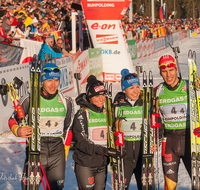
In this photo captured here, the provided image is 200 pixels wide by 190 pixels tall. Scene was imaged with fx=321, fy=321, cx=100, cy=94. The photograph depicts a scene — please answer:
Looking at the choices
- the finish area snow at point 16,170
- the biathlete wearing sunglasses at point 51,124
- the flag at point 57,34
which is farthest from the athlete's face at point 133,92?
the flag at point 57,34

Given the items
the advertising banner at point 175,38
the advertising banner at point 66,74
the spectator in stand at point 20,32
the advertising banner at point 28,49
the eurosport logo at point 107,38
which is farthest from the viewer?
the advertising banner at point 175,38

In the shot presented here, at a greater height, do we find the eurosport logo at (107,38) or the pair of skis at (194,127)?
the eurosport logo at (107,38)

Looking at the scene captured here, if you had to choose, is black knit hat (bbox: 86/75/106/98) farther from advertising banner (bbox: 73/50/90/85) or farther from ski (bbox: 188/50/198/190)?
advertising banner (bbox: 73/50/90/85)

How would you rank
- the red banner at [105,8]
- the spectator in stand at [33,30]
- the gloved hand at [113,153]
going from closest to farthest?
the gloved hand at [113,153], the spectator in stand at [33,30], the red banner at [105,8]

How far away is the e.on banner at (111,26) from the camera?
49.4 feet

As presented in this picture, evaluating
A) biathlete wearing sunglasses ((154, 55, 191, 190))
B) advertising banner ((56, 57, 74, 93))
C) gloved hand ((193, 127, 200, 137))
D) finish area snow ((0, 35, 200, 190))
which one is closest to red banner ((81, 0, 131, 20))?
advertising banner ((56, 57, 74, 93))

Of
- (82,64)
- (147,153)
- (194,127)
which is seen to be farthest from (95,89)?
(82,64)

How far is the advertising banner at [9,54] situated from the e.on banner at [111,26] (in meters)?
5.56

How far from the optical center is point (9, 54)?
9789 millimetres

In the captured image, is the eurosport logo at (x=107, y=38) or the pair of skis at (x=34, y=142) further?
the eurosport logo at (x=107, y=38)

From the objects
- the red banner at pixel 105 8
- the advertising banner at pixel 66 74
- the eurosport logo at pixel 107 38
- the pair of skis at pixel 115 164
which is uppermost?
the red banner at pixel 105 8

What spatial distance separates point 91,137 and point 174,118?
1.19 meters

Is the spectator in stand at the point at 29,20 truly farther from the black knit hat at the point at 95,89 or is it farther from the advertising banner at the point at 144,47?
the black knit hat at the point at 95,89

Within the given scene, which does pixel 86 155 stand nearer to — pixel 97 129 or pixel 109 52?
pixel 97 129
